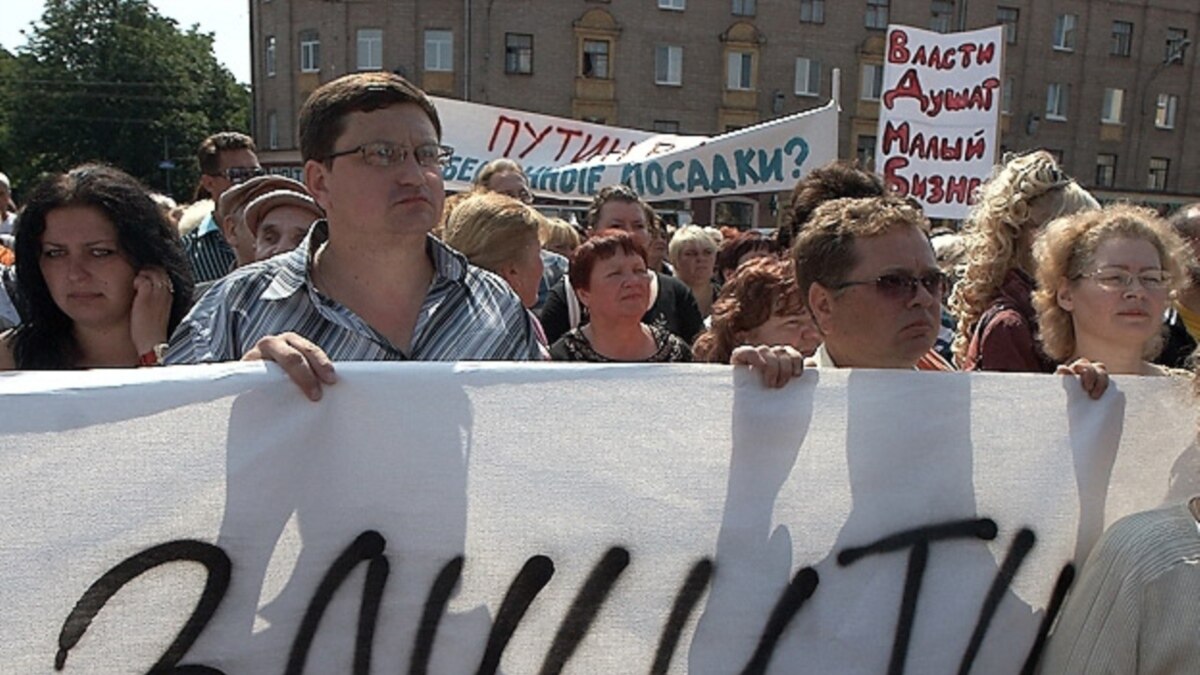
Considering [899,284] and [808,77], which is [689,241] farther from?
[808,77]

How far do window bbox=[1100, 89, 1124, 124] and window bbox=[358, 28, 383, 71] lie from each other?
25.3 m

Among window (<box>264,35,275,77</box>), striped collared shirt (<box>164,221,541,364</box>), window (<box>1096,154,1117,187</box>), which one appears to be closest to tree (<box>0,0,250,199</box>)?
window (<box>264,35,275,77</box>)

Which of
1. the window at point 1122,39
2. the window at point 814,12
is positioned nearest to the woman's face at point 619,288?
the window at point 814,12

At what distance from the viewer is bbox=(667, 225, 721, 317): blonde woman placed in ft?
16.4

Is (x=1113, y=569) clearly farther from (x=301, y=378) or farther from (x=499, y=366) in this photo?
(x=301, y=378)

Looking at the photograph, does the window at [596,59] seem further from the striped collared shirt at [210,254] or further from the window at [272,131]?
the striped collared shirt at [210,254]

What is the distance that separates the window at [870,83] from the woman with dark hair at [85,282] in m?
32.0

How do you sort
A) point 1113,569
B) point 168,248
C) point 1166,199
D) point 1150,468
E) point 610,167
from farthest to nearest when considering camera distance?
point 1166,199
point 610,167
point 168,248
point 1150,468
point 1113,569

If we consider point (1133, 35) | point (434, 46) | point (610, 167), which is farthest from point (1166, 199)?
point (610, 167)

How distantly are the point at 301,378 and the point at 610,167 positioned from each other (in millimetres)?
5843

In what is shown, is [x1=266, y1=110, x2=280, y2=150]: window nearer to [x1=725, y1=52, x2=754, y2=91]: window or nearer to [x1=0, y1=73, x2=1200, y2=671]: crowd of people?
[x1=725, y1=52, x2=754, y2=91]: window

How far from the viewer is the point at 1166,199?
34.2 meters

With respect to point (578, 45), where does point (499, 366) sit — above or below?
below

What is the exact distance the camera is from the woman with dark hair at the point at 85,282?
198 cm
